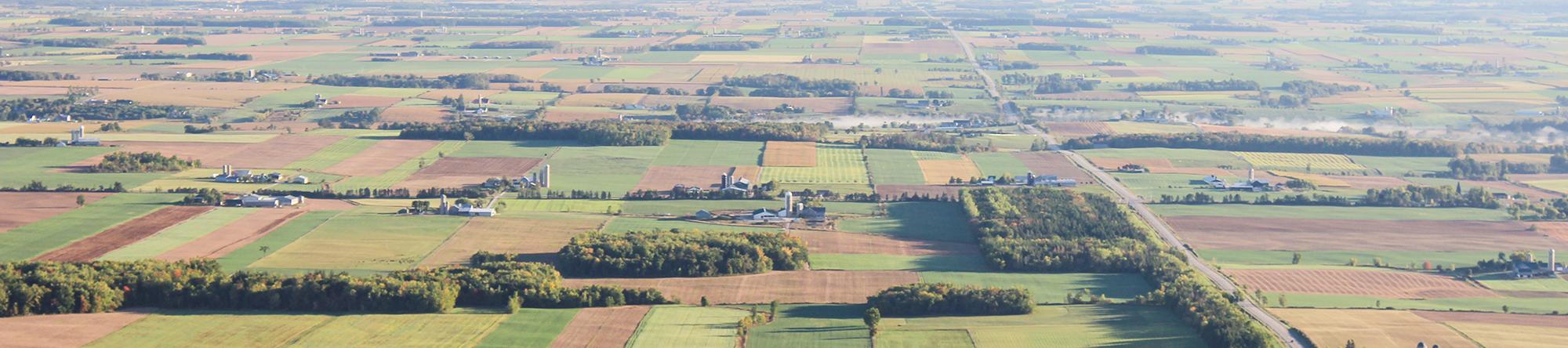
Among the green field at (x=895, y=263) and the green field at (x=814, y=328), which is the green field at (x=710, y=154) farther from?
the green field at (x=814, y=328)

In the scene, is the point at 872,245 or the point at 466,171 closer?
the point at 872,245

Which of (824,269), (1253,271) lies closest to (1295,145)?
(1253,271)

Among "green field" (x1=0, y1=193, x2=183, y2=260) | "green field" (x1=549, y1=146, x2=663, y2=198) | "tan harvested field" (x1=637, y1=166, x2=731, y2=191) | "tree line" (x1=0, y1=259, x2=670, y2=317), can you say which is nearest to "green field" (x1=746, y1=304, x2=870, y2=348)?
"tree line" (x1=0, y1=259, x2=670, y2=317)

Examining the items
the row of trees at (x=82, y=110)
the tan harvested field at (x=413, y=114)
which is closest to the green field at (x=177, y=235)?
the tan harvested field at (x=413, y=114)

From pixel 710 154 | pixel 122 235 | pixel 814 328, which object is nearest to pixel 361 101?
pixel 710 154

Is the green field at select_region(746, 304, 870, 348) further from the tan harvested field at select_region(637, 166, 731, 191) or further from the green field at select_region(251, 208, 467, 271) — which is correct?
the tan harvested field at select_region(637, 166, 731, 191)

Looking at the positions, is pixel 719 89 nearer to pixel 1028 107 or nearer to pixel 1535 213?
pixel 1028 107

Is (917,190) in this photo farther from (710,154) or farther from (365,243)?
(365,243)
